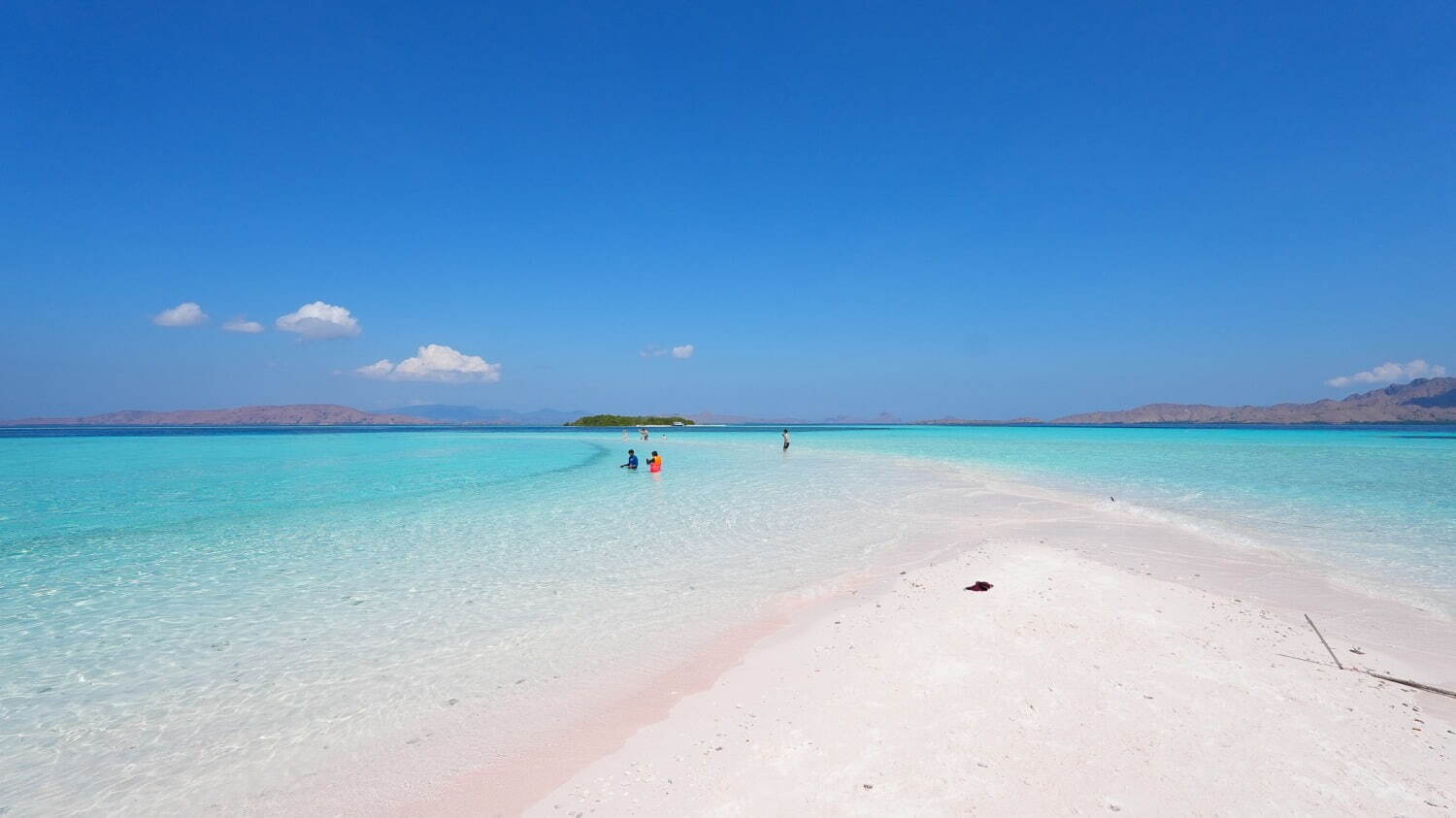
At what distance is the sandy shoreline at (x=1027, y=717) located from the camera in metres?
3.65

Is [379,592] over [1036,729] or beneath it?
beneath

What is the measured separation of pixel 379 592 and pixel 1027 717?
7.93 m

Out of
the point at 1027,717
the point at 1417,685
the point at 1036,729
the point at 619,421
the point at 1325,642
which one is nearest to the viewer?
the point at 1036,729

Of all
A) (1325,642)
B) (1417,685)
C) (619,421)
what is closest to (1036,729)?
(1417,685)

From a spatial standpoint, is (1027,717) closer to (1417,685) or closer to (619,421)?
(1417,685)

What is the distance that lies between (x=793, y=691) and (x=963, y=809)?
184 cm

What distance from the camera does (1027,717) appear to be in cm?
448

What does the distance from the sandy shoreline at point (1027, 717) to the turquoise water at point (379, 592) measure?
3.13ft

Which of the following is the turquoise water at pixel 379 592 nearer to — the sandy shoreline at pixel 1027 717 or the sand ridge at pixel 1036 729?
the sandy shoreline at pixel 1027 717

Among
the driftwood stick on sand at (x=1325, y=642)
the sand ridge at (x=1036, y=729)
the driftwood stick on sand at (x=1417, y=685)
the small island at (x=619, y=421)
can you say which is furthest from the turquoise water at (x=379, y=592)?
the small island at (x=619, y=421)

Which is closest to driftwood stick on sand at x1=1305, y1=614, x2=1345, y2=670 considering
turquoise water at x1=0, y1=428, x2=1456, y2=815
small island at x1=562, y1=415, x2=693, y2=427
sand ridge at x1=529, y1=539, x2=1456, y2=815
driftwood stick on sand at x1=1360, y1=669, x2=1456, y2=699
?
sand ridge at x1=529, y1=539, x2=1456, y2=815

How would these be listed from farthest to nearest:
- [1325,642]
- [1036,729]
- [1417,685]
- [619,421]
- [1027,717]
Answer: [619,421] → [1325,642] → [1417,685] → [1027,717] → [1036,729]

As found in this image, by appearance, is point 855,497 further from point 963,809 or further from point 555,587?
point 963,809

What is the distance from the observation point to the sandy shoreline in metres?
3.65
